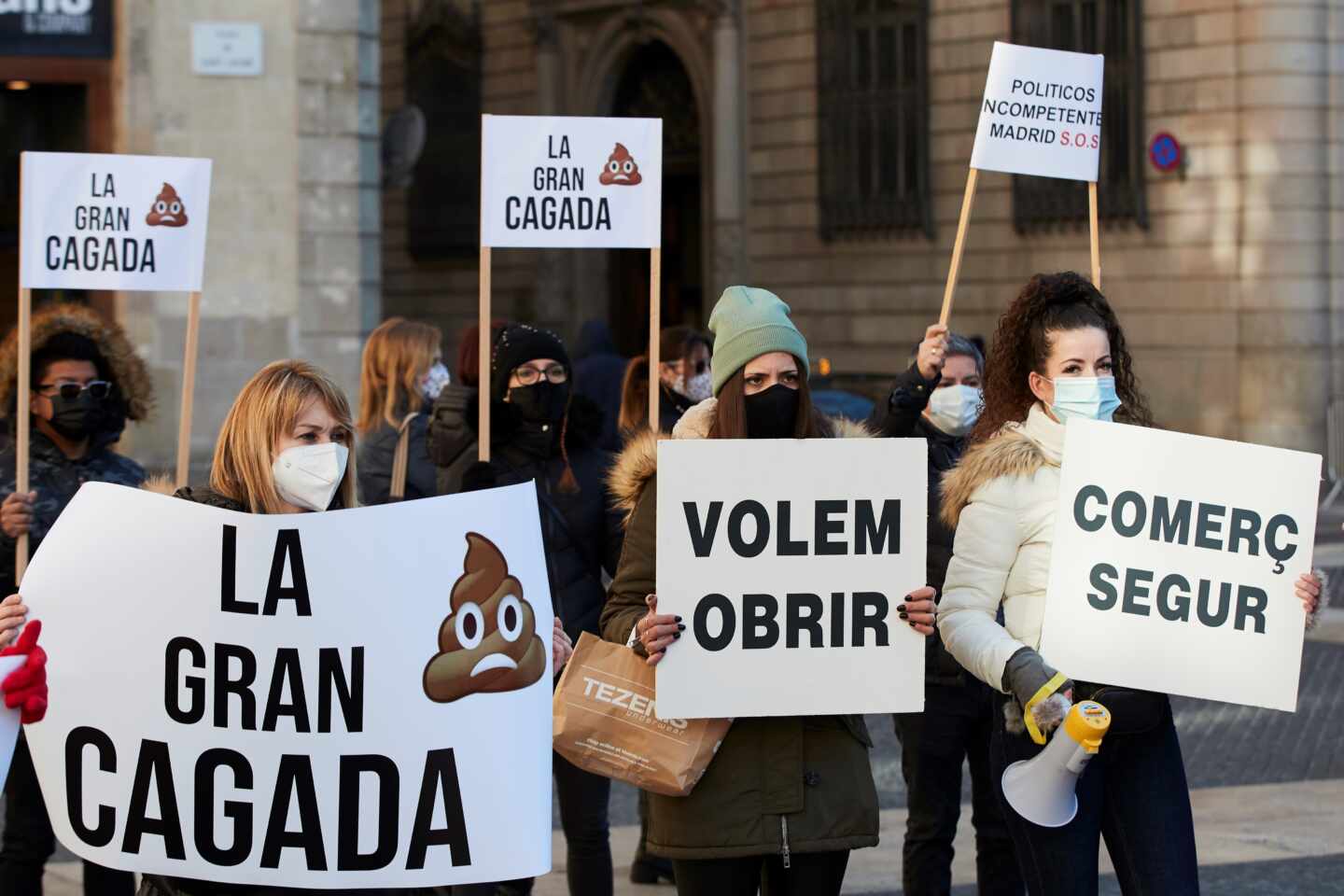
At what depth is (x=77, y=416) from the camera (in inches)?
244

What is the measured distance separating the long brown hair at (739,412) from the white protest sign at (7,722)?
1.56 m

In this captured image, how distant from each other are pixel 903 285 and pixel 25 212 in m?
20.4

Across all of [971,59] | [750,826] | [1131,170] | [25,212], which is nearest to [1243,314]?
[1131,170]

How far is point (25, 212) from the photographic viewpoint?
22.7 feet

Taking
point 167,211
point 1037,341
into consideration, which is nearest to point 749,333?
point 1037,341

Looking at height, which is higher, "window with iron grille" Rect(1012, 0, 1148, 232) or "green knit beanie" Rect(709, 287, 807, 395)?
"window with iron grille" Rect(1012, 0, 1148, 232)

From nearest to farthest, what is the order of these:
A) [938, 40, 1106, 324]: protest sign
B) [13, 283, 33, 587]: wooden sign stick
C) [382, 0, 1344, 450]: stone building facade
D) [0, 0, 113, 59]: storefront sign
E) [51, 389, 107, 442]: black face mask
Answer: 1. [13, 283, 33, 587]: wooden sign stick
2. [51, 389, 107, 442]: black face mask
3. [938, 40, 1106, 324]: protest sign
4. [0, 0, 113, 59]: storefront sign
5. [382, 0, 1344, 450]: stone building facade

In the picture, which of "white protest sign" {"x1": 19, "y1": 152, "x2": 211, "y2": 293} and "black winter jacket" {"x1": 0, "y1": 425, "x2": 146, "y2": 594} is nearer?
"black winter jacket" {"x1": 0, "y1": 425, "x2": 146, "y2": 594}

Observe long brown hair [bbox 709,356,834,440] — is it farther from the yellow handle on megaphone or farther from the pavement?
the pavement

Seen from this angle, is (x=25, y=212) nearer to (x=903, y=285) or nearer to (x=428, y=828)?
(x=428, y=828)

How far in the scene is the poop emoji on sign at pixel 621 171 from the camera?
7.18 m

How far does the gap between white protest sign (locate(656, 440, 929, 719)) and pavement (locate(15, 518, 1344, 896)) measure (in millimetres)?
2610

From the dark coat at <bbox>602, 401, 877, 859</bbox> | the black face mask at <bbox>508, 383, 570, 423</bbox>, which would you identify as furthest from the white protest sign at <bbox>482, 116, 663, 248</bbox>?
the dark coat at <bbox>602, 401, 877, 859</bbox>

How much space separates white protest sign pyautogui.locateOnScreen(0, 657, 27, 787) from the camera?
4.01 m
